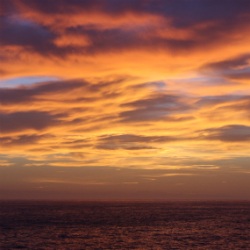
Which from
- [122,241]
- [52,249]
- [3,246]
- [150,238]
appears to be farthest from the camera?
[150,238]

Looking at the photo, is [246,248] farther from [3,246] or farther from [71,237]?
[3,246]

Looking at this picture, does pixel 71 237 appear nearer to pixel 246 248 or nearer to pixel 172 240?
pixel 172 240

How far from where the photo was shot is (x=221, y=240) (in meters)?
65.4

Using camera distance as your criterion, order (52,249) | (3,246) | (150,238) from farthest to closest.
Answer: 1. (150,238)
2. (3,246)
3. (52,249)

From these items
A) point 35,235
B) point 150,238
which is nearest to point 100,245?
point 150,238

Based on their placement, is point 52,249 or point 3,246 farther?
point 3,246

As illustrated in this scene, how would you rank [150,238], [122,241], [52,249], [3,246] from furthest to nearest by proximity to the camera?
[150,238], [122,241], [3,246], [52,249]

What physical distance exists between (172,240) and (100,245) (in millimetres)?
11927

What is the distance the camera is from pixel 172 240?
65.5m

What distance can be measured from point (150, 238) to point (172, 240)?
4036 mm

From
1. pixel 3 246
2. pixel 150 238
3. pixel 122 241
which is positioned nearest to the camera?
pixel 3 246

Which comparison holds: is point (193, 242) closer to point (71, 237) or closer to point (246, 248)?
point (246, 248)

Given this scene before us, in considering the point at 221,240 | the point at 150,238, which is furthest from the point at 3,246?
the point at 221,240

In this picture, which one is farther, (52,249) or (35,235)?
(35,235)
